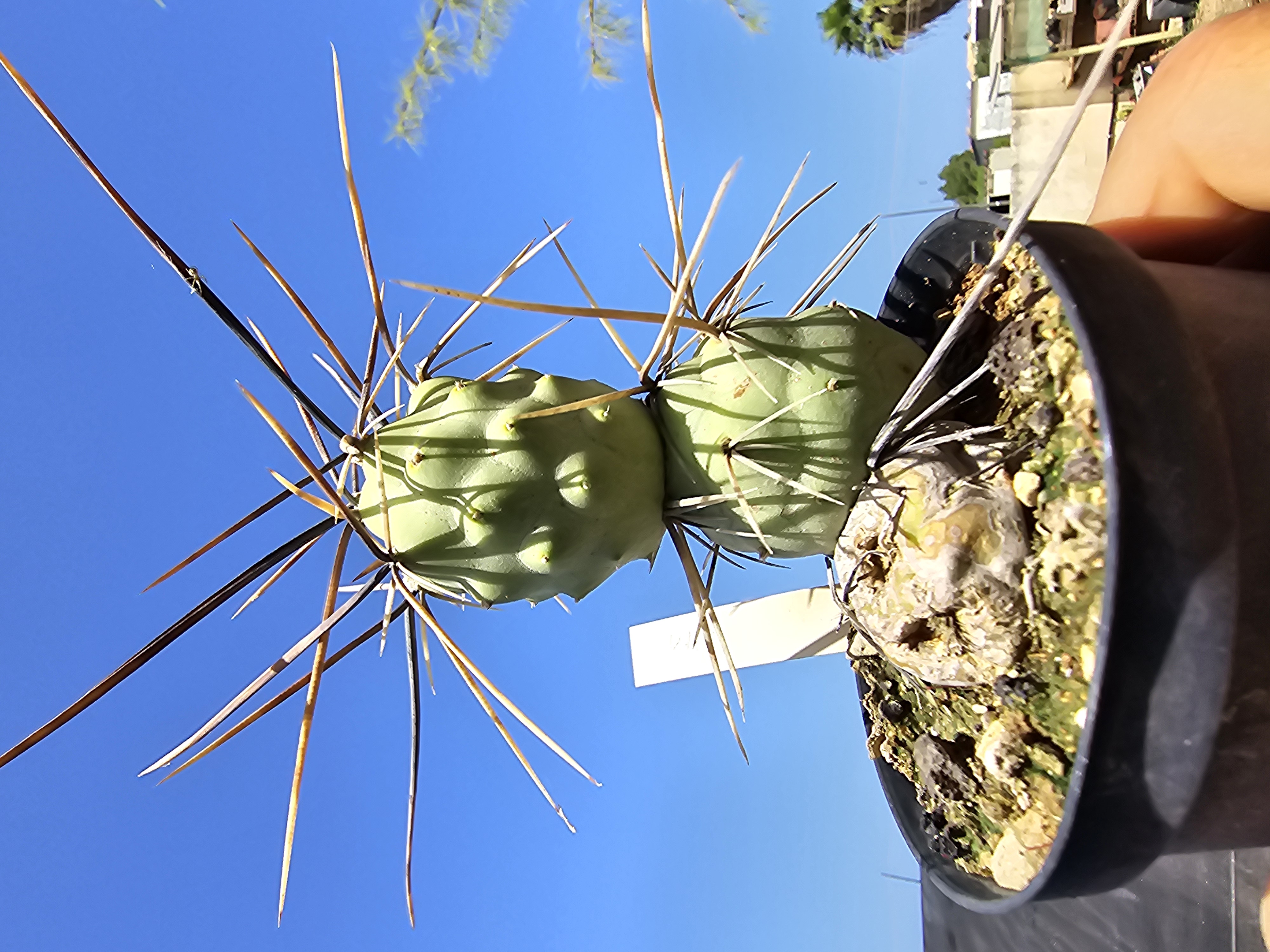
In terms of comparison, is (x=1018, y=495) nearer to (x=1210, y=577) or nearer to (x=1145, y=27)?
(x=1210, y=577)

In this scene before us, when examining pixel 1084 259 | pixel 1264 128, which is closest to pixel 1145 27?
pixel 1264 128

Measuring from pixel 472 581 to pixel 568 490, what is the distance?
3.3 inches

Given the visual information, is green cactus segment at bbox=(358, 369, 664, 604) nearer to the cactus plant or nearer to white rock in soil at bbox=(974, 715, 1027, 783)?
the cactus plant

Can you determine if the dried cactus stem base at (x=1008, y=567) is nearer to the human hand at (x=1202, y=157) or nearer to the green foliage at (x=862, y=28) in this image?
the human hand at (x=1202, y=157)

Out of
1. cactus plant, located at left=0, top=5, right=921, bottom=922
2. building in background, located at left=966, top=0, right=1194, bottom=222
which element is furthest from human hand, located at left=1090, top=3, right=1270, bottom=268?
building in background, located at left=966, top=0, right=1194, bottom=222

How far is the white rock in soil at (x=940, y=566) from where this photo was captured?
0.48 metres

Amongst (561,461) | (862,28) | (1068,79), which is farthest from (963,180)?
(561,461)

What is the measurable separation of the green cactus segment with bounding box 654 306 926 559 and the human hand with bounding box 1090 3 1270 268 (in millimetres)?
221

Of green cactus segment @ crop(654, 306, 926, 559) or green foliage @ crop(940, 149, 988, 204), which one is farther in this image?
green foliage @ crop(940, 149, 988, 204)

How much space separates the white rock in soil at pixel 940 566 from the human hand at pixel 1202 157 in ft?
0.79

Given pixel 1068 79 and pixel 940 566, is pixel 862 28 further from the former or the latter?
pixel 940 566

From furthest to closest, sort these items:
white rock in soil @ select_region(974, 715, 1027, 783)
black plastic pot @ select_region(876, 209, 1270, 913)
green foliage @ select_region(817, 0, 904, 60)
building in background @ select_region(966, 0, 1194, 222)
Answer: green foliage @ select_region(817, 0, 904, 60) → building in background @ select_region(966, 0, 1194, 222) → white rock in soil @ select_region(974, 715, 1027, 783) → black plastic pot @ select_region(876, 209, 1270, 913)

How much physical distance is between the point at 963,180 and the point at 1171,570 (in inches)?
159

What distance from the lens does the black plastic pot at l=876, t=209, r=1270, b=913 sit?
0.39 m
